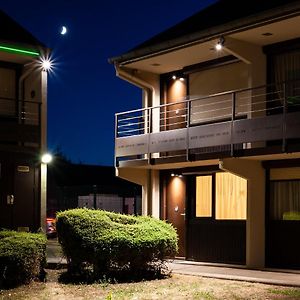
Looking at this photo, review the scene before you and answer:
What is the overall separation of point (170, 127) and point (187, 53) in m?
2.57

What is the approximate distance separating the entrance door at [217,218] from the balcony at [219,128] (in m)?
0.99

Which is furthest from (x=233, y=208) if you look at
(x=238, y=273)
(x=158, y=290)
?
(x=158, y=290)

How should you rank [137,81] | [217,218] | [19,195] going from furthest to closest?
[19,195] < [137,81] < [217,218]

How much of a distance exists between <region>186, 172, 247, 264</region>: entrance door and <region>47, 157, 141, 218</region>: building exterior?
11.4 metres

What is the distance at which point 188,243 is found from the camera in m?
16.4

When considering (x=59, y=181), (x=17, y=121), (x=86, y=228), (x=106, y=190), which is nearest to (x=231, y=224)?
(x=86, y=228)

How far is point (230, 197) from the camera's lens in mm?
15469

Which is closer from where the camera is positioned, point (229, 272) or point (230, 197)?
point (229, 272)

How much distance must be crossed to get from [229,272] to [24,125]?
25.4 feet

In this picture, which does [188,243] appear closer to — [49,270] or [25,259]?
[49,270]

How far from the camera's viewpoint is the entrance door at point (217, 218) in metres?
15.1

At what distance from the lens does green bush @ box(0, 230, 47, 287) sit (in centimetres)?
1156

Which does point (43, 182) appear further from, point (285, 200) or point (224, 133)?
point (285, 200)

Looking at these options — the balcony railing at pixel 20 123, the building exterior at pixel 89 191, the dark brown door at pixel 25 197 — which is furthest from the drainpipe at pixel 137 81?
the building exterior at pixel 89 191
